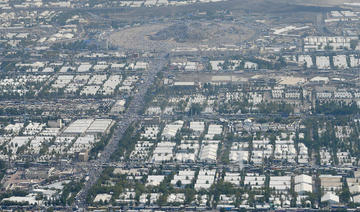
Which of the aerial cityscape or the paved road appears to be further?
the paved road

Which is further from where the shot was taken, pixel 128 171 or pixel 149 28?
pixel 149 28

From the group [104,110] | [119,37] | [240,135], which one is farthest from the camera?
[119,37]

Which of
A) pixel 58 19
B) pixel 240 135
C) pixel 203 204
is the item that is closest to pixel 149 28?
pixel 58 19

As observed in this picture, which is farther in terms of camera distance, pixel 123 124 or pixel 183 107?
pixel 183 107

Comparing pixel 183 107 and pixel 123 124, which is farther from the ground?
pixel 183 107

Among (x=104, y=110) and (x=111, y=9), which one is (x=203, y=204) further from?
(x=111, y=9)
